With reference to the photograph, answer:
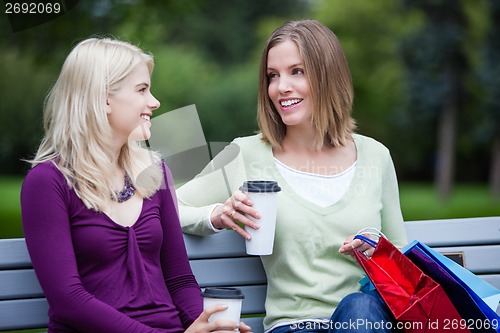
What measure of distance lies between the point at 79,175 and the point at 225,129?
2116 centimetres

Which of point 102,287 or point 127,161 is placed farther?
point 127,161

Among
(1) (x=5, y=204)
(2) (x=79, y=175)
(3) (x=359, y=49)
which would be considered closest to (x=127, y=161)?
(2) (x=79, y=175)

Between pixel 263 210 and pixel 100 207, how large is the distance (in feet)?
1.76

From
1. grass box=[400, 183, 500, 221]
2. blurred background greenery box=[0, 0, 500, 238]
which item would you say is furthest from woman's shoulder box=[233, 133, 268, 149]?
blurred background greenery box=[0, 0, 500, 238]

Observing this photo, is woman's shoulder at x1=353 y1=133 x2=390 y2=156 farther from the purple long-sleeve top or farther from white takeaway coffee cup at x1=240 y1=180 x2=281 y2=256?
the purple long-sleeve top

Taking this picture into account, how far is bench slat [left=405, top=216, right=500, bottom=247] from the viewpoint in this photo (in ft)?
10.8

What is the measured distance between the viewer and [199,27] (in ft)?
106

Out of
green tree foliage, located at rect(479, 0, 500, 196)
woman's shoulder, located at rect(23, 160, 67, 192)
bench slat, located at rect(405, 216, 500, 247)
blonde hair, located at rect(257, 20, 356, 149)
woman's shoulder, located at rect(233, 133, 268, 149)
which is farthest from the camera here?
green tree foliage, located at rect(479, 0, 500, 196)

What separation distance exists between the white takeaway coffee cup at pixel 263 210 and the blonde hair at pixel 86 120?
0.47 m

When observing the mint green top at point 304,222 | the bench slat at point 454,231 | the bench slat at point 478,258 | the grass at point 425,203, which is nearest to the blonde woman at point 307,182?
the mint green top at point 304,222

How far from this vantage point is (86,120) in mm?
2516

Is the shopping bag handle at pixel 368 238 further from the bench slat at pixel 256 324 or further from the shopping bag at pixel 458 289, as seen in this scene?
the bench slat at pixel 256 324

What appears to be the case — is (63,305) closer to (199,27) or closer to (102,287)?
(102,287)

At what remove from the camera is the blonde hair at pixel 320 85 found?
9.68 ft
